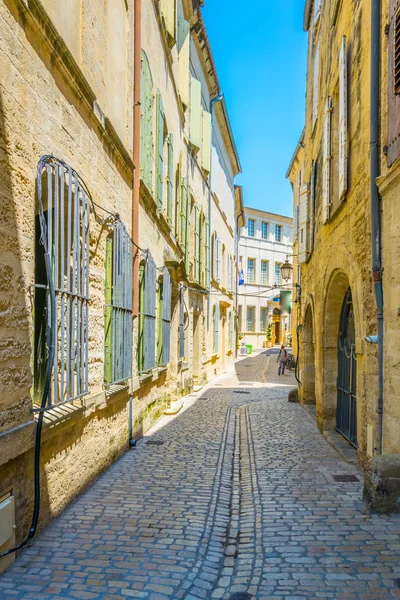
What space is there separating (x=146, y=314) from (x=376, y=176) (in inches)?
168

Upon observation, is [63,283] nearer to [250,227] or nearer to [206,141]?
[206,141]

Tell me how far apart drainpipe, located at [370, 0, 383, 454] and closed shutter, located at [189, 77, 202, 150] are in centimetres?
917

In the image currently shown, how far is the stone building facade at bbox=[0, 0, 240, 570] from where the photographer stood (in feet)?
12.5

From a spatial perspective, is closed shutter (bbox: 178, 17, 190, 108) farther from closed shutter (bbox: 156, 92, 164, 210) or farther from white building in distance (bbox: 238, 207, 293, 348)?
white building in distance (bbox: 238, 207, 293, 348)

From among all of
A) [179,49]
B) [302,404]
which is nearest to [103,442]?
[302,404]

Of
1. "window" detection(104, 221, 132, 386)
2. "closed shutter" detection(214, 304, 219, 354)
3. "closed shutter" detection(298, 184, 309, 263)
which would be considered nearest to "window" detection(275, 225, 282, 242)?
"closed shutter" detection(214, 304, 219, 354)

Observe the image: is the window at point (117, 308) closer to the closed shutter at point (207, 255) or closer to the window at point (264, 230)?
the closed shutter at point (207, 255)

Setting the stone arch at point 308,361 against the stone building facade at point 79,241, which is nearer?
the stone building facade at point 79,241

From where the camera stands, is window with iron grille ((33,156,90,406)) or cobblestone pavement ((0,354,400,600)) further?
window with iron grille ((33,156,90,406))

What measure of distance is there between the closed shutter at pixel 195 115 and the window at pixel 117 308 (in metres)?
8.53

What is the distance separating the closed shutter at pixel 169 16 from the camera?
34.1 feet

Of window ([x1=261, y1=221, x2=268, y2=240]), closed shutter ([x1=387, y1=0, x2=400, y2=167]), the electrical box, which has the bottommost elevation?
the electrical box

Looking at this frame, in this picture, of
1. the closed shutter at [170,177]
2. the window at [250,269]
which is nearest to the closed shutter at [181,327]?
the closed shutter at [170,177]

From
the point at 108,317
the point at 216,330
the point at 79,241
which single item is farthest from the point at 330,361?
the point at 216,330
